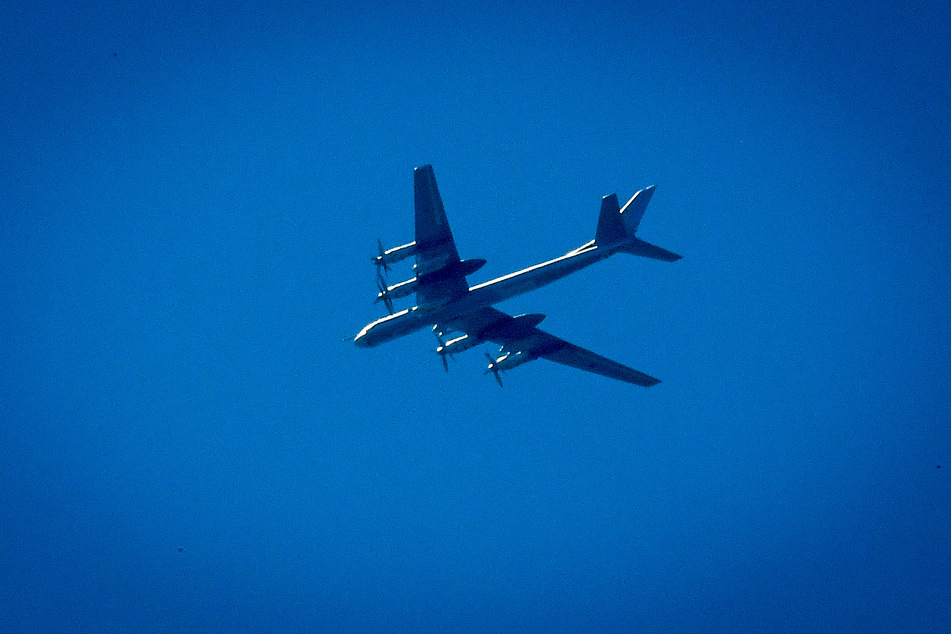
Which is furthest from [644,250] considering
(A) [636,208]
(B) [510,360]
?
(B) [510,360]

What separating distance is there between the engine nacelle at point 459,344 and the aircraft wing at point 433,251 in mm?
6055

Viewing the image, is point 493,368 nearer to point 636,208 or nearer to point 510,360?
point 510,360

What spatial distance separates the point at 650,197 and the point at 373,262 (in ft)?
58.9

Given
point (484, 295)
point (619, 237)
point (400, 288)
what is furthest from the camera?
point (484, 295)

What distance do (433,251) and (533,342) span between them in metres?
12.3

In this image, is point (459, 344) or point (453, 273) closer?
point (453, 273)

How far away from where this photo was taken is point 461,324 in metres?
46.8

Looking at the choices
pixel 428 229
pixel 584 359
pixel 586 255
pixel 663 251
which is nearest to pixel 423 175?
pixel 428 229

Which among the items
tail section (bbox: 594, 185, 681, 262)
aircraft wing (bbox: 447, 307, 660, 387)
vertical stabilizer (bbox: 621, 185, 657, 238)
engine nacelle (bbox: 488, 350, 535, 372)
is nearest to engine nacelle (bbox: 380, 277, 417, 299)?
aircraft wing (bbox: 447, 307, 660, 387)

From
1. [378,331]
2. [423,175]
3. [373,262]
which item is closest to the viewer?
→ [423,175]

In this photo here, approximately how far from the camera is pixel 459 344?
4809cm

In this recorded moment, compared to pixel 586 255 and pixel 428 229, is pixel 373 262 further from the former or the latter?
pixel 586 255

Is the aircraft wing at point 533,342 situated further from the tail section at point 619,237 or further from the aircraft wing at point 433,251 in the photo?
the tail section at point 619,237

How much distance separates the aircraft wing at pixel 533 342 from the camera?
47.1 m
